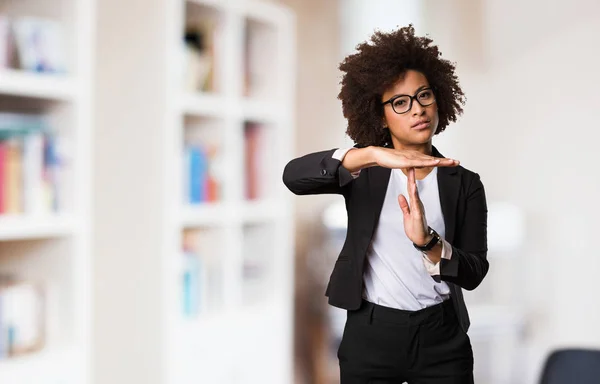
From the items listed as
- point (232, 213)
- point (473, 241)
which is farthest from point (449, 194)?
point (232, 213)

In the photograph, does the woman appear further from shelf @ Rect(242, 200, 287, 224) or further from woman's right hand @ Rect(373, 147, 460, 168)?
shelf @ Rect(242, 200, 287, 224)

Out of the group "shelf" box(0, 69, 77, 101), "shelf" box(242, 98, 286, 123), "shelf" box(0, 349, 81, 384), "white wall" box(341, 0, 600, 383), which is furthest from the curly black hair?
"white wall" box(341, 0, 600, 383)

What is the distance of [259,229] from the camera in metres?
2.38

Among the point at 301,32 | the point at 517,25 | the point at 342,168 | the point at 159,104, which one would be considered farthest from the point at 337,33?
the point at 342,168

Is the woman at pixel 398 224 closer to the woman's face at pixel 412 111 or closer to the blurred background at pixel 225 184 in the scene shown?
the woman's face at pixel 412 111

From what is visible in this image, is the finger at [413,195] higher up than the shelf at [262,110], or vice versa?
the shelf at [262,110]

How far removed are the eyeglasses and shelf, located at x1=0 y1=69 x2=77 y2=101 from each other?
1.41 meters

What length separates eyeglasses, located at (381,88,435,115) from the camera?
0.29m

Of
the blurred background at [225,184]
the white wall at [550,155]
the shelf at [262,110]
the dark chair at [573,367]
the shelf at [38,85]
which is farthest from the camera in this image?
the white wall at [550,155]

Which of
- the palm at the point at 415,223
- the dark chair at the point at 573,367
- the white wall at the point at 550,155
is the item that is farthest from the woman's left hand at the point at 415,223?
the white wall at the point at 550,155

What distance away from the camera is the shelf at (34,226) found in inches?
61.5

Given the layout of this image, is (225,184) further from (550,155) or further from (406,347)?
(406,347)

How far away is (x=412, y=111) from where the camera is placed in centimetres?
29

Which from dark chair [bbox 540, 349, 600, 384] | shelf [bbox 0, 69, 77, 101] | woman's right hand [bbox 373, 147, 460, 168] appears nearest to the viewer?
woman's right hand [bbox 373, 147, 460, 168]
